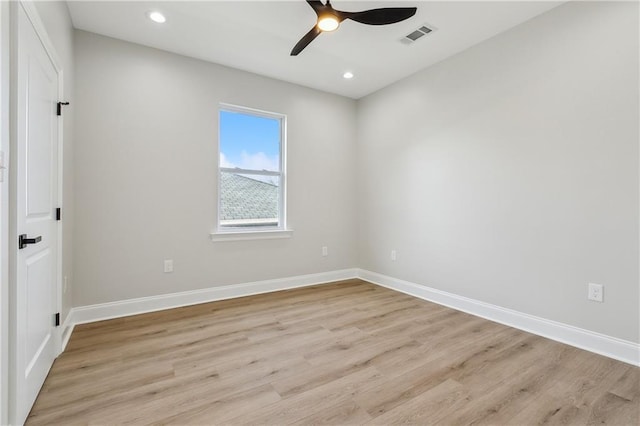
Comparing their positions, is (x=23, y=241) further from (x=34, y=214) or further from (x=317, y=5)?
(x=317, y=5)

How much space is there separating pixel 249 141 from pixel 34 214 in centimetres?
244

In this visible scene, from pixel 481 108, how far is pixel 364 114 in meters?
1.81

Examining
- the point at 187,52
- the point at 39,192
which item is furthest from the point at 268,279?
the point at 187,52

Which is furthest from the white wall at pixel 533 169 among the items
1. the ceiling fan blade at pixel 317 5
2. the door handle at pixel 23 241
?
the door handle at pixel 23 241

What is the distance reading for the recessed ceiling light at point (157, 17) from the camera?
256cm

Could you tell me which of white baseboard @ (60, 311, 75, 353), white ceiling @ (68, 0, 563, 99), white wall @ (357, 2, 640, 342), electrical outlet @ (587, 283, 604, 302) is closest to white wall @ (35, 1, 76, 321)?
white baseboard @ (60, 311, 75, 353)

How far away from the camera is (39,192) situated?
1716mm

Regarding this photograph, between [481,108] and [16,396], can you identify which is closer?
[16,396]

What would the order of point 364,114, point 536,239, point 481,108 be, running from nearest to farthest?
point 536,239 → point 481,108 → point 364,114

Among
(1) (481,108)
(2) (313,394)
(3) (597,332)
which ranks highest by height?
(1) (481,108)

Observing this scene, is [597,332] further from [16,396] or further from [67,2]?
[67,2]

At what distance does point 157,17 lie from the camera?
2604 millimetres

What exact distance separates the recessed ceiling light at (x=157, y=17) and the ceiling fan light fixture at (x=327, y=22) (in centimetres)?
145

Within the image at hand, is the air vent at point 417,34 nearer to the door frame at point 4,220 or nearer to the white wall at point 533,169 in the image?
the white wall at point 533,169
